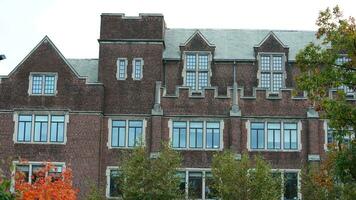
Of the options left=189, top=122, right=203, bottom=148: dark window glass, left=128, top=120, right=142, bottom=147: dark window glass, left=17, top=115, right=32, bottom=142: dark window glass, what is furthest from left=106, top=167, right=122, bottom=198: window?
left=17, top=115, right=32, bottom=142: dark window glass

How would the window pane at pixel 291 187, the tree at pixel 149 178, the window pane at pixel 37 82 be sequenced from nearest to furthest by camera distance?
the tree at pixel 149 178 < the window pane at pixel 291 187 < the window pane at pixel 37 82

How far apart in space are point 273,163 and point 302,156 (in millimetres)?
1700

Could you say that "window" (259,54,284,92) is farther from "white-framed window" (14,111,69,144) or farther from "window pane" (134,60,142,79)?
"white-framed window" (14,111,69,144)

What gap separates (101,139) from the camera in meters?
44.8

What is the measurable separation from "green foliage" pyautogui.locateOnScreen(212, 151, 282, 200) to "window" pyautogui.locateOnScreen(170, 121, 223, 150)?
6942 millimetres

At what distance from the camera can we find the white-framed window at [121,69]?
151ft

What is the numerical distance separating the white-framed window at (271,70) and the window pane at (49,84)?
12.3 m

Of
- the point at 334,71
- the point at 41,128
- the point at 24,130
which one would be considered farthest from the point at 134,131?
the point at 334,71

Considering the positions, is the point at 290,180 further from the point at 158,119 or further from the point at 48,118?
the point at 48,118

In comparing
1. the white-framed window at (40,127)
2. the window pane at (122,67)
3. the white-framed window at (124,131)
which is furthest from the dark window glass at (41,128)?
the window pane at (122,67)

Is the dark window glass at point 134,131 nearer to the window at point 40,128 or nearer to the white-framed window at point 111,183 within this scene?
the white-framed window at point 111,183

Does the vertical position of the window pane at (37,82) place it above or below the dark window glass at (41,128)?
above

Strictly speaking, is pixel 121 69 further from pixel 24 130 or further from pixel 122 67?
pixel 24 130

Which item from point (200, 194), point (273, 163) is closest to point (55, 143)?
point (200, 194)
